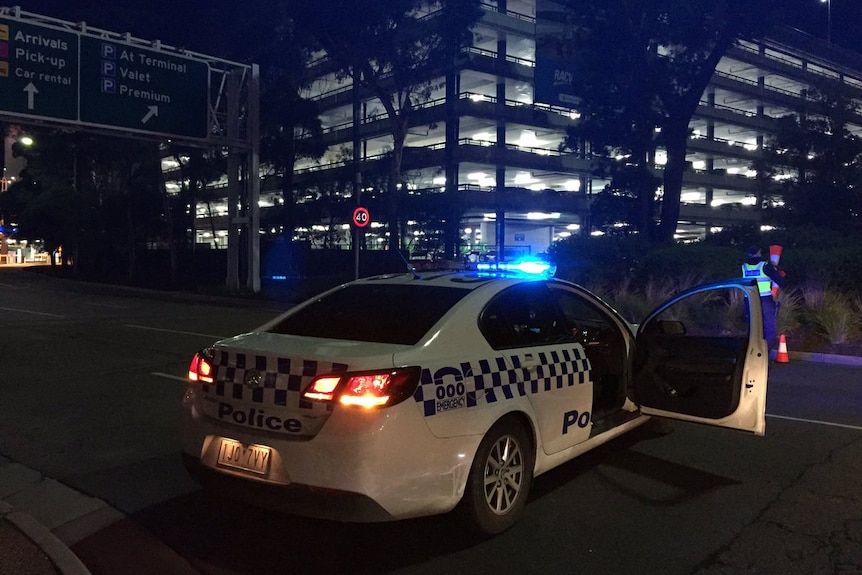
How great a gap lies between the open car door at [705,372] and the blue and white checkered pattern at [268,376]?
2731 millimetres

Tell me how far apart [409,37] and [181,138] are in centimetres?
1230

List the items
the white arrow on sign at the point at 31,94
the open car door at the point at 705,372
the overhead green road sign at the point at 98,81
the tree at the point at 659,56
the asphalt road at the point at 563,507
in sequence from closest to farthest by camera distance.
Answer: the asphalt road at the point at 563,507 < the open car door at the point at 705,372 < the overhead green road sign at the point at 98,81 < the white arrow on sign at the point at 31,94 < the tree at the point at 659,56

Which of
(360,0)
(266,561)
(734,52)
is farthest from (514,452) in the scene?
(734,52)

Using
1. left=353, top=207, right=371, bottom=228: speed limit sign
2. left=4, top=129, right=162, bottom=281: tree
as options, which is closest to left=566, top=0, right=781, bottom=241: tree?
left=353, top=207, right=371, bottom=228: speed limit sign

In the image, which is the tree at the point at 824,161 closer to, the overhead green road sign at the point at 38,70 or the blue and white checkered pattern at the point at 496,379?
the overhead green road sign at the point at 38,70

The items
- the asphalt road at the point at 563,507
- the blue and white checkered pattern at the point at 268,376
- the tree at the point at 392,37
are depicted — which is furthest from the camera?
the tree at the point at 392,37

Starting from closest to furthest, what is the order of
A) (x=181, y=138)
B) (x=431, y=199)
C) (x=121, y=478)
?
1. (x=121, y=478)
2. (x=181, y=138)
3. (x=431, y=199)

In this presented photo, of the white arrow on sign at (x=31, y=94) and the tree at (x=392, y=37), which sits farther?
the tree at (x=392, y=37)

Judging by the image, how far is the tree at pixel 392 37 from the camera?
94.4 feet

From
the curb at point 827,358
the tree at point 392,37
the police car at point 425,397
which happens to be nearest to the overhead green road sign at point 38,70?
the tree at point 392,37

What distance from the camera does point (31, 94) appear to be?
19.1 meters

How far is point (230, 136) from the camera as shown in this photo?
2473cm

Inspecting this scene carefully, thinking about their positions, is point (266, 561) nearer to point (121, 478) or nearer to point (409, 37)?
point (121, 478)

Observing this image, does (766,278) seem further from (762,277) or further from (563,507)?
(563,507)
